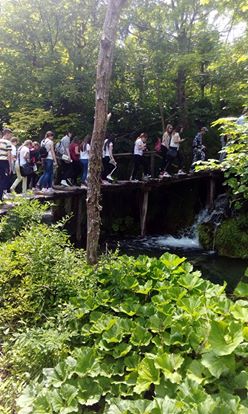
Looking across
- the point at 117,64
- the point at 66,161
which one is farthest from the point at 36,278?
the point at 117,64

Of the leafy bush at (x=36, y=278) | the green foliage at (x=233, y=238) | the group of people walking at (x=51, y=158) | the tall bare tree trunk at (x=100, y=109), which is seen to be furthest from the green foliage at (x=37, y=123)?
the leafy bush at (x=36, y=278)

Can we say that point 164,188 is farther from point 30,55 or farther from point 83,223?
point 30,55

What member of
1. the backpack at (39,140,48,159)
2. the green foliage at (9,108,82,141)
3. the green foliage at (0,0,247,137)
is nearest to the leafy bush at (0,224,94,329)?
the backpack at (39,140,48,159)

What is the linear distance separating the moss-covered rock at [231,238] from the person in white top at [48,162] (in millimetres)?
5449

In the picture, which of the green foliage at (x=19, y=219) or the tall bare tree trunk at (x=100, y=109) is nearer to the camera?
the tall bare tree trunk at (x=100, y=109)

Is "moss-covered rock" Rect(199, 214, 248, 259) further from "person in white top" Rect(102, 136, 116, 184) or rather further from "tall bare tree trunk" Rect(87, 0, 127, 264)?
"tall bare tree trunk" Rect(87, 0, 127, 264)

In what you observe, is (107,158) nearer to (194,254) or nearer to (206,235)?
(194,254)

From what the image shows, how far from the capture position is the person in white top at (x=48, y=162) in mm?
9148

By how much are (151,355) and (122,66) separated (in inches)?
594

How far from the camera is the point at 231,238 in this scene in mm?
11109

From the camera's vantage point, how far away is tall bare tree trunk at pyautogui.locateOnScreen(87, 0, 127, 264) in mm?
3980

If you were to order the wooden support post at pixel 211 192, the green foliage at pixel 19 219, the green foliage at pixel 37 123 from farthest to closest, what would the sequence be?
1. the wooden support post at pixel 211 192
2. the green foliage at pixel 37 123
3. the green foliage at pixel 19 219

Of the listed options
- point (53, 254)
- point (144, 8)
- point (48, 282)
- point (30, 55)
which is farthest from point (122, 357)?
point (144, 8)

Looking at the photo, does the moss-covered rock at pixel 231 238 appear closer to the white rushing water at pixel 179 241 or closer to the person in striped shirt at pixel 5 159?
the white rushing water at pixel 179 241
